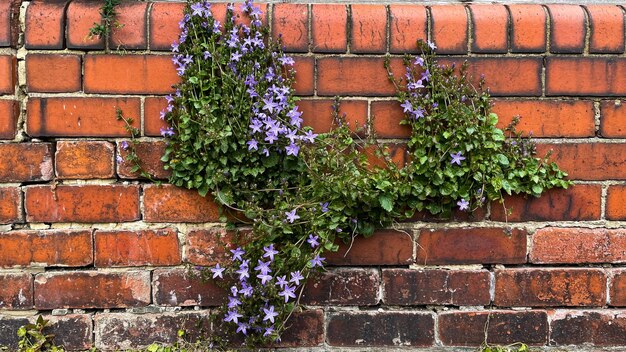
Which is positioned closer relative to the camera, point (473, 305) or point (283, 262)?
point (283, 262)

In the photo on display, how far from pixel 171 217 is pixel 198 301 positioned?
287mm

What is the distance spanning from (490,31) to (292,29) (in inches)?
24.5

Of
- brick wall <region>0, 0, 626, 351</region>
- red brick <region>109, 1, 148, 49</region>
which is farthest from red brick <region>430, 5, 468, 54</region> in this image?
red brick <region>109, 1, 148, 49</region>

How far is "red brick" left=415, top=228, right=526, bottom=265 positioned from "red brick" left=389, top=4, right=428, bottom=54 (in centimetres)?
59

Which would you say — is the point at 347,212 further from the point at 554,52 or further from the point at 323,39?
the point at 554,52

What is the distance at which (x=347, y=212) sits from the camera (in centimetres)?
183

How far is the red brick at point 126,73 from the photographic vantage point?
6.12 ft

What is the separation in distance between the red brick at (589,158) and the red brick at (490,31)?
353 millimetres

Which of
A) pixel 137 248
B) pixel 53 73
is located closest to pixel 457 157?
pixel 137 248

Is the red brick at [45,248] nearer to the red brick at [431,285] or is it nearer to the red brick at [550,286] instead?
the red brick at [431,285]

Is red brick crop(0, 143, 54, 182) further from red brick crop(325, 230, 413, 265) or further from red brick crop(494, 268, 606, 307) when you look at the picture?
red brick crop(494, 268, 606, 307)

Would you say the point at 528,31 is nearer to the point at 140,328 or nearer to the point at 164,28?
the point at 164,28

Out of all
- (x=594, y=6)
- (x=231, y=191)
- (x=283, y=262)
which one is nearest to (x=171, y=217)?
(x=231, y=191)

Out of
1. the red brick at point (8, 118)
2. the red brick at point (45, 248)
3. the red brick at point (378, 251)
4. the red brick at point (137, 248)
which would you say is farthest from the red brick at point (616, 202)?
the red brick at point (8, 118)
